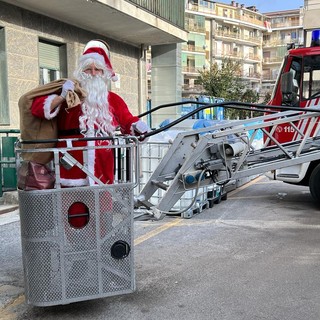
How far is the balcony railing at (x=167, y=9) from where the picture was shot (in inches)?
421

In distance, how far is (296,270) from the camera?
13.6 feet

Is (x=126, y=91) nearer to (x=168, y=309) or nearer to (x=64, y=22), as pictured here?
(x=64, y=22)

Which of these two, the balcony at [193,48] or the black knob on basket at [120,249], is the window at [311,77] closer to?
the black knob on basket at [120,249]

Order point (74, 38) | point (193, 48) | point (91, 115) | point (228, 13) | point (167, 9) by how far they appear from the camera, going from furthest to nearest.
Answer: point (228, 13)
point (193, 48)
point (167, 9)
point (74, 38)
point (91, 115)

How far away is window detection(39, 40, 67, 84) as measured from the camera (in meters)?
9.62

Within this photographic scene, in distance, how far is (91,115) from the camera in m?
3.17

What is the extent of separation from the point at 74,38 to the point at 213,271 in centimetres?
793

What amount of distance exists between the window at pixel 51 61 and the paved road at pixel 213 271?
485cm

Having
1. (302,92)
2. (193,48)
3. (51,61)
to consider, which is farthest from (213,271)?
(193,48)

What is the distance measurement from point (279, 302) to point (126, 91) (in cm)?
989

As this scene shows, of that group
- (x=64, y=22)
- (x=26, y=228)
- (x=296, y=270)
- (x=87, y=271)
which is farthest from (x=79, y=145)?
(x=64, y=22)

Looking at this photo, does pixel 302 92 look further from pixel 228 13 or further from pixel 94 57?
pixel 228 13

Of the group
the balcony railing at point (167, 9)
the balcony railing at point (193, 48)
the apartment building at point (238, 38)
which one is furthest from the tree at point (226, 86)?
the balcony railing at point (193, 48)

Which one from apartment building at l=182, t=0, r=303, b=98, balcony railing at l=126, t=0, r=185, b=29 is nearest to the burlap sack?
balcony railing at l=126, t=0, r=185, b=29
